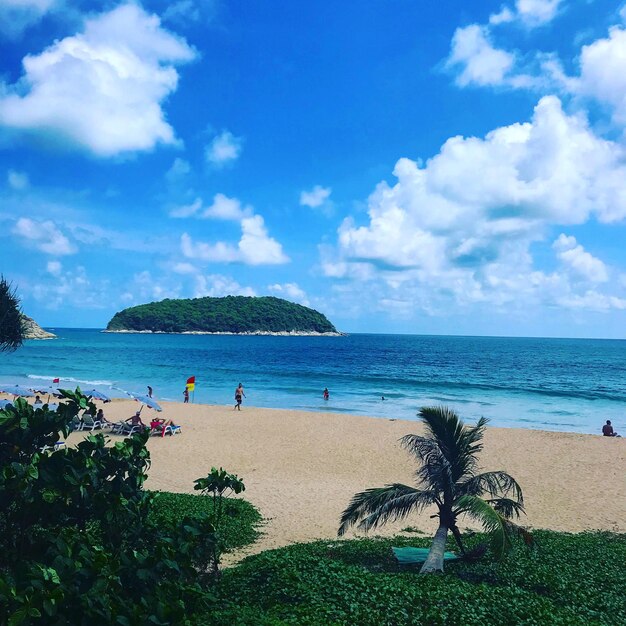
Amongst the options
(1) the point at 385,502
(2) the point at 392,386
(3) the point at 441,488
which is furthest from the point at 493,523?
(2) the point at 392,386

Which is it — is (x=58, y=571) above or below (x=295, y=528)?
above

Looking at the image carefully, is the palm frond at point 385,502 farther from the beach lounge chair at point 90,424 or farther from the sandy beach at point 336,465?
the beach lounge chair at point 90,424

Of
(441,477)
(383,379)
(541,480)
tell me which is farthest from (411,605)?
(383,379)

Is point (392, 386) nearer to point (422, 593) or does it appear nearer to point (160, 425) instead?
point (160, 425)

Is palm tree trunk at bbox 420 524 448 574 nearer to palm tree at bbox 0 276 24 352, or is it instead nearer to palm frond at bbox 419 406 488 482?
palm frond at bbox 419 406 488 482

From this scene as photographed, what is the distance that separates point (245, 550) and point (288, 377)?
1854 inches

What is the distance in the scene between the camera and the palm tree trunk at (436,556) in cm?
888

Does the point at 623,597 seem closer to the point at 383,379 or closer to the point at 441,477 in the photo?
the point at 441,477

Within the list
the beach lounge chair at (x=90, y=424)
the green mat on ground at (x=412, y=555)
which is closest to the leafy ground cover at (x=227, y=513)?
the green mat on ground at (x=412, y=555)

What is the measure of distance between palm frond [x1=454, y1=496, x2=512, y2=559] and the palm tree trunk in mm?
898

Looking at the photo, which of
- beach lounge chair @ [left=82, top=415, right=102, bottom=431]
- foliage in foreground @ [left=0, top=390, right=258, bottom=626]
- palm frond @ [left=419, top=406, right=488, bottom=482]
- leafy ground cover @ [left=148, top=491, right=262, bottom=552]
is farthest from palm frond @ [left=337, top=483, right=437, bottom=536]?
beach lounge chair @ [left=82, top=415, right=102, bottom=431]

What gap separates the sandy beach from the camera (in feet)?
45.8

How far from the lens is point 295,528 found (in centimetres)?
1255

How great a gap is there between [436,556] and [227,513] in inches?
200
